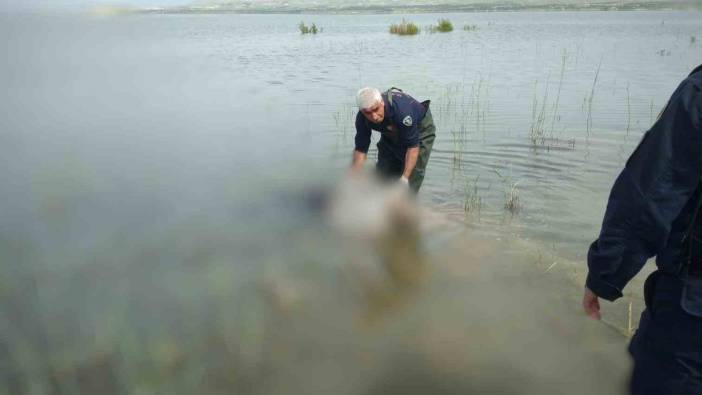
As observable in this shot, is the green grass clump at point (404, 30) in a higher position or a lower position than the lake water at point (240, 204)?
higher

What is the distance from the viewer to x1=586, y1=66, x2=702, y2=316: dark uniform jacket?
1688 millimetres

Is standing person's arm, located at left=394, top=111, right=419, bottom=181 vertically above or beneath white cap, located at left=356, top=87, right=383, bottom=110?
beneath

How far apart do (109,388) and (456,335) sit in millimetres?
1993

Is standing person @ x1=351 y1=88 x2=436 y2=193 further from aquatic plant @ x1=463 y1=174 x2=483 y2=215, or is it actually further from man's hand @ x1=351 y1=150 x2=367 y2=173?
aquatic plant @ x1=463 y1=174 x2=483 y2=215

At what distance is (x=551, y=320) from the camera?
11.9 feet

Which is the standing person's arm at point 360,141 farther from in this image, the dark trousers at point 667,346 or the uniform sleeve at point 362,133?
the dark trousers at point 667,346

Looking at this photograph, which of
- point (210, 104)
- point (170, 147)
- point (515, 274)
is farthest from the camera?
point (210, 104)

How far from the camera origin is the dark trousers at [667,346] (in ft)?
5.97

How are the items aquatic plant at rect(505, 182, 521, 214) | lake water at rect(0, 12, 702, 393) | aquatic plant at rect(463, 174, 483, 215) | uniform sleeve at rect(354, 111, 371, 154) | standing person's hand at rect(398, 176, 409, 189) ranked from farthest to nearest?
1. aquatic plant at rect(463, 174, 483, 215)
2. aquatic plant at rect(505, 182, 521, 214)
3. uniform sleeve at rect(354, 111, 371, 154)
4. standing person's hand at rect(398, 176, 409, 189)
5. lake water at rect(0, 12, 702, 393)

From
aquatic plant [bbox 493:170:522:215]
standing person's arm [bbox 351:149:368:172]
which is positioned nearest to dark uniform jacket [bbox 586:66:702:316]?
standing person's arm [bbox 351:149:368:172]

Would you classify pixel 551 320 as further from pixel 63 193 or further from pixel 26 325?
pixel 63 193

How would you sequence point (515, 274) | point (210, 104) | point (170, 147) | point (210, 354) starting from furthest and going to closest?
point (210, 104)
point (170, 147)
point (515, 274)
point (210, 354)

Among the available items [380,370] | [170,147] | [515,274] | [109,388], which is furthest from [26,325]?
[170,147]

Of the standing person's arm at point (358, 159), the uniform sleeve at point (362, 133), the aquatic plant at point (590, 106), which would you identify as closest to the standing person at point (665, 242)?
the uniform sleeve at point (362, 133)
